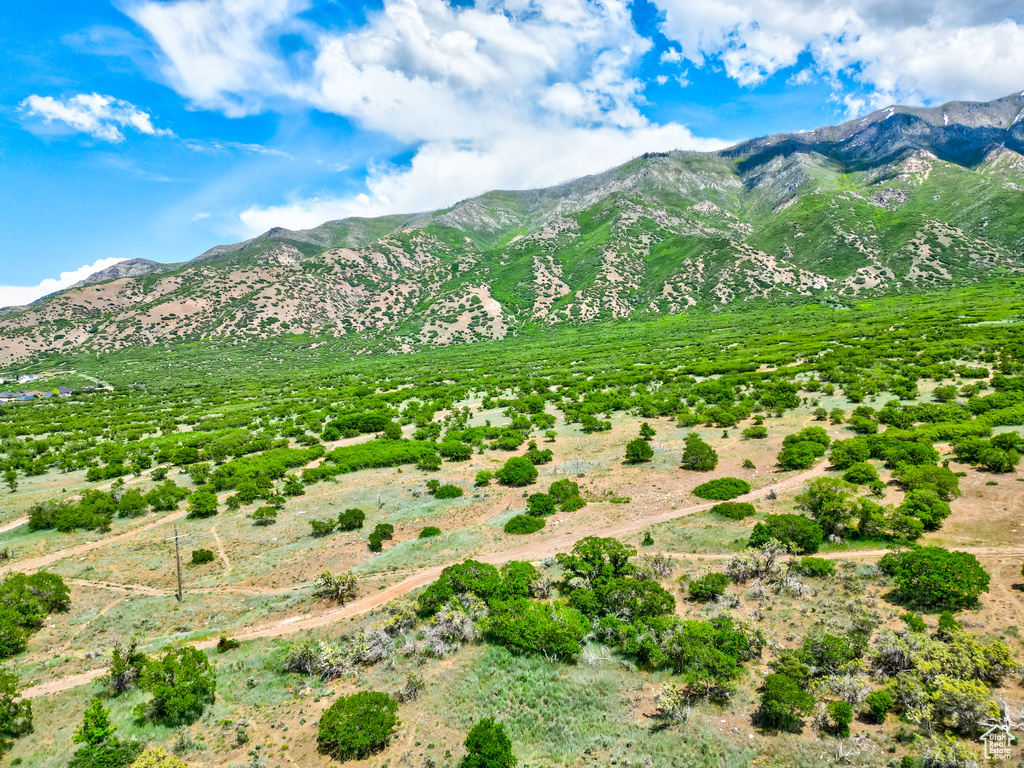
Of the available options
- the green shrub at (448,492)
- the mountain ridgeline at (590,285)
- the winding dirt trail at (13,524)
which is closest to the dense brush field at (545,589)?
the green shrub at (448,492)

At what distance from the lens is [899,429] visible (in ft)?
111

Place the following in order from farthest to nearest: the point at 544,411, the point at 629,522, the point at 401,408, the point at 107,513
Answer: the point at 401,408
the point at 544,411
the point at 107,513
the point at 629,522

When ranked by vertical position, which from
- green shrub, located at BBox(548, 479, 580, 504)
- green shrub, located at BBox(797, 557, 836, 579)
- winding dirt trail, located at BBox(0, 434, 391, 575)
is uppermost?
winding dirt trail, located at BBox(0, 434, 391, 575)

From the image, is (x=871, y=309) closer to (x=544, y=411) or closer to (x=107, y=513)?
(x=544, y=411)

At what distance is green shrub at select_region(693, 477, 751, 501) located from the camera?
1068 inches

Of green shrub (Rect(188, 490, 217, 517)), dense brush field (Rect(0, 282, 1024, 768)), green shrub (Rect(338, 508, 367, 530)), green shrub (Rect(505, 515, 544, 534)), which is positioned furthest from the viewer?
green shrub (Rect(188, 490, 217, 517))

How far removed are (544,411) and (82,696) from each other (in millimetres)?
44123

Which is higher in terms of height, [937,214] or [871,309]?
[937,214]

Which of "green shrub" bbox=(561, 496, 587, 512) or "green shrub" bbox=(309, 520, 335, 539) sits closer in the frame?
"green shrub" bbox=(309, 520, 335, 539)

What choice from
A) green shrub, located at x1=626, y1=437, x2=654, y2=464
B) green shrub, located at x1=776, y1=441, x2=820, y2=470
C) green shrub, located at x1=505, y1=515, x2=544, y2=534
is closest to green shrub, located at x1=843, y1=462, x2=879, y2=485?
green shrub, located at x1=776, y1=441, x2=820, y2=470

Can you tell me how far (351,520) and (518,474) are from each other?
12112 millimetres

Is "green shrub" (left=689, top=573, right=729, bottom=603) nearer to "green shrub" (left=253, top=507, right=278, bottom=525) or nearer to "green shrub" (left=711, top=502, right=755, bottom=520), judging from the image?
"green shrub" (left=711, top=502, right=755, bottom=520)

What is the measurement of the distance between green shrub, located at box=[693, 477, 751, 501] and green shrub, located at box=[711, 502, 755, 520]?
1.69m

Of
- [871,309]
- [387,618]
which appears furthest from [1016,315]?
[387,618]
